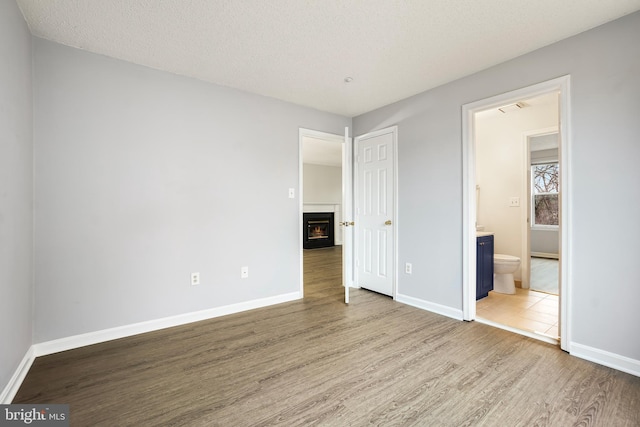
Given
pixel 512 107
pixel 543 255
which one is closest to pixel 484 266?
pixel 512 107

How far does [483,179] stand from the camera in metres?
4.45

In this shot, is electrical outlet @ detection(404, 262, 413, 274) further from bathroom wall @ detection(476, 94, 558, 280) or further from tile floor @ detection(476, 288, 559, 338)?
bathroom wall @ detection(476, 94, 558, 280)

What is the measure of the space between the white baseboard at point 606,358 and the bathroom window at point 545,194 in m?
5.47

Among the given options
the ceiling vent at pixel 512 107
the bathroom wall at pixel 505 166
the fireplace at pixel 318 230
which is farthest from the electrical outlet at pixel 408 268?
the fireplace at pixel 318 230

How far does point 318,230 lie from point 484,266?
5.23 m

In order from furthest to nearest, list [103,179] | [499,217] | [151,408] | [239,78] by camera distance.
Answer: [499,217] → [239,78] → [103,179] → [151,408]

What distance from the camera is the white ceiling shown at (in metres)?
1.88

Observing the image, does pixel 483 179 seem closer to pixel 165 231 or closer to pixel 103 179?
pixel 165 231

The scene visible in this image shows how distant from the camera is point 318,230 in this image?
27.5ft

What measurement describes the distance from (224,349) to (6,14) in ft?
8.42

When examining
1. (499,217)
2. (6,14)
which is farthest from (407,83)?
(6,14)

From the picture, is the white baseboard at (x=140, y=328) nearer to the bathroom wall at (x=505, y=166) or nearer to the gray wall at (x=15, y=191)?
the gray wall at (x=15, y=191)

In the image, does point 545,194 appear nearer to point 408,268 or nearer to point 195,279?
point 408,268

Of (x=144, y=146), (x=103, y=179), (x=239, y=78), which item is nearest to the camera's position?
(x=103, y=179)
